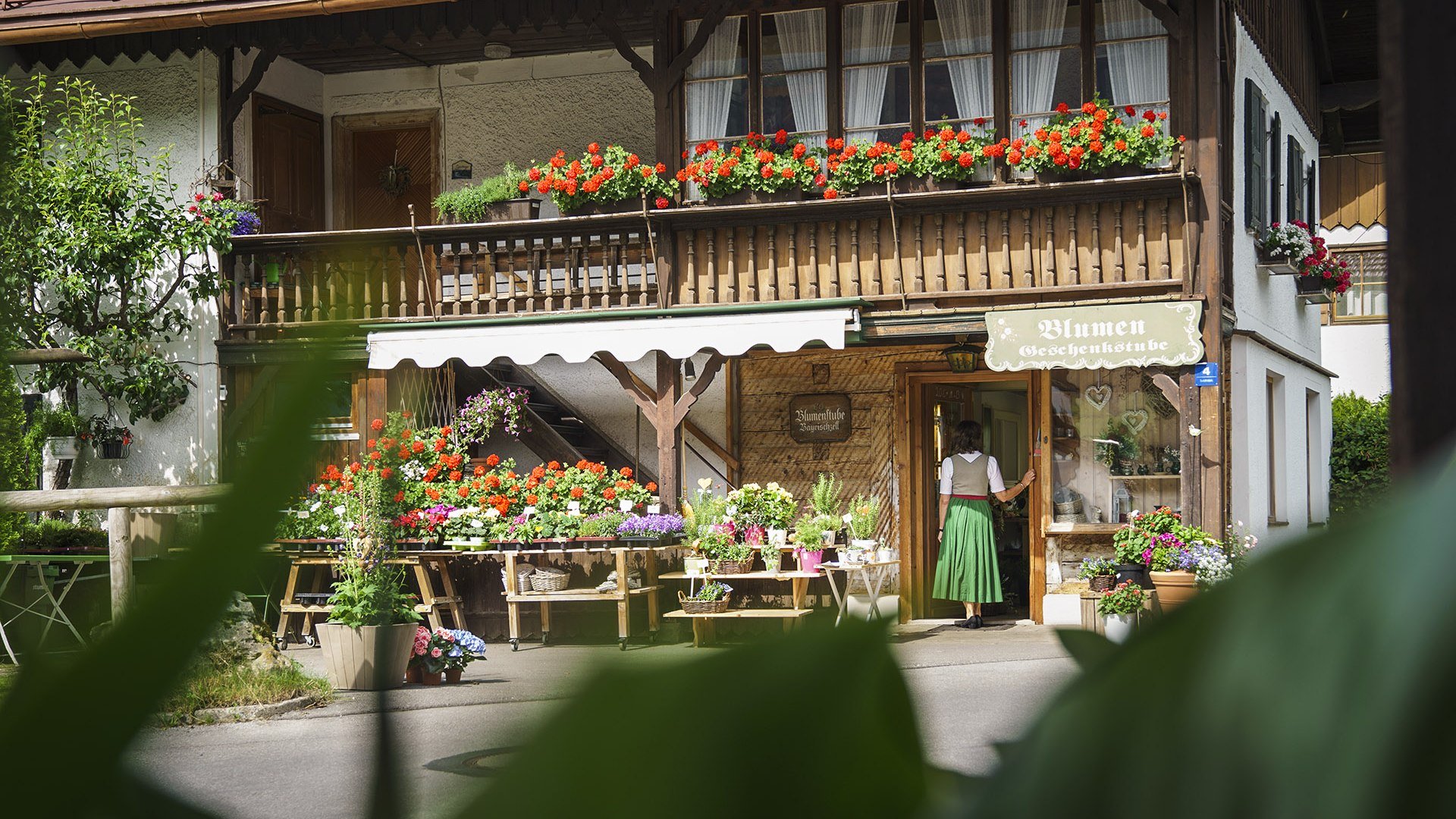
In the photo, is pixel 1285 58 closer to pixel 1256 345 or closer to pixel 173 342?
pixel 1256 345

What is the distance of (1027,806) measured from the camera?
179 mm

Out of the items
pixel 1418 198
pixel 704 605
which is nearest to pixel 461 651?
pixel 704 605

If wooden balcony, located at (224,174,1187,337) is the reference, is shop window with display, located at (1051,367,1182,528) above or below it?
below

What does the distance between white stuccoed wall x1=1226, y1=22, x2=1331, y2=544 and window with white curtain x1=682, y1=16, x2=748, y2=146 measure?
12.5 ft

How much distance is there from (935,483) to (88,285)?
7.07 m

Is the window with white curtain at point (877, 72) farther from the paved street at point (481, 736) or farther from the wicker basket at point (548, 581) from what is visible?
the paved street at point (481, 736)

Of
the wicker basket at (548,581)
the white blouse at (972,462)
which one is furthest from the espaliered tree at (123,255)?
the white blouse at (972,462)

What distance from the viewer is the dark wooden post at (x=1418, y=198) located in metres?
0.34

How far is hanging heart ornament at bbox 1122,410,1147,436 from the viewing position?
11.5 metres

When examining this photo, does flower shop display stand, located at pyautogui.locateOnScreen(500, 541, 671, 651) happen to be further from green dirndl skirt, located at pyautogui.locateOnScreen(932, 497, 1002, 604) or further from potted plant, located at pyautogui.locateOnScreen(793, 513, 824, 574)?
green dirndl skirt, located at pyautogui.locateOnScreen(932, 497, 1002, 604)

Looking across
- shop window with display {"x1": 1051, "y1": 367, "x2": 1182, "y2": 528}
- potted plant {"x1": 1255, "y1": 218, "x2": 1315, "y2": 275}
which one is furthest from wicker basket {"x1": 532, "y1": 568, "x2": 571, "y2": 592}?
potted plant {"x1": 1255, "y1": 218, "x2": 1315, "y2": 275}

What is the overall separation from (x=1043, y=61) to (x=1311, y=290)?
4.82 metres

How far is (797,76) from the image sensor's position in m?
11.3

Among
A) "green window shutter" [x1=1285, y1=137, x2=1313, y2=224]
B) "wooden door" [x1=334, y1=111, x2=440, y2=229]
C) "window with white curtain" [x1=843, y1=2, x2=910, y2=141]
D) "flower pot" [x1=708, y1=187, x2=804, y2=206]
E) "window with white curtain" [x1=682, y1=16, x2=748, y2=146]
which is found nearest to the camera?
"flower pot" [x1=708, y1=187, x2=804, y2=206]
